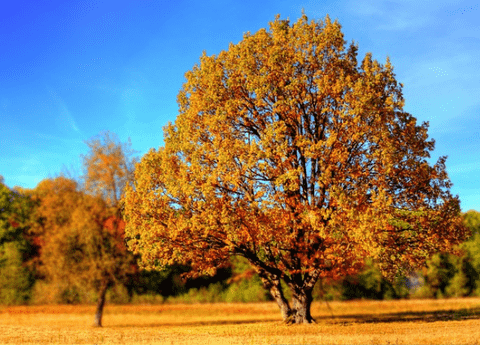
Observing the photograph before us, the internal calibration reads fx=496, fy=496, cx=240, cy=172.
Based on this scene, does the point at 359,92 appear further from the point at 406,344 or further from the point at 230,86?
the point at 406,344

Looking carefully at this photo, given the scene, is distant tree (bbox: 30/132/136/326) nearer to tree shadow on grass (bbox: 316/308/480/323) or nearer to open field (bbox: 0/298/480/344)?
open field (bbox: 0/298/480/344)

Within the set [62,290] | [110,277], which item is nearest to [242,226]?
[110,277]

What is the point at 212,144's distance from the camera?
28.1 meters

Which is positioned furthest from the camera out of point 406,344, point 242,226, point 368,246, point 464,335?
point 242,226

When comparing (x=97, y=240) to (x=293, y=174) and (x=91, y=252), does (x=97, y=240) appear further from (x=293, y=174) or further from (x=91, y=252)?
(x=293, y=174)

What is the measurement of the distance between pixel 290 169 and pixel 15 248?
46.4 meters

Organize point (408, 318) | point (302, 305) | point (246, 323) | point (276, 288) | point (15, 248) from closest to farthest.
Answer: point (302, 305) → point (276, 288) → point (408, 318) → point (246, 323) → point (15, 248)

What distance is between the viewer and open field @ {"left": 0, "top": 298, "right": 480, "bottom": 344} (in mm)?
23734

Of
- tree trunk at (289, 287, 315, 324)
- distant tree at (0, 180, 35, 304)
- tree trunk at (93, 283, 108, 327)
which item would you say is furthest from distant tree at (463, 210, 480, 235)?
distant tree at (0, 180, 35, 304)

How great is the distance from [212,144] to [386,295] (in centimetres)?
3797

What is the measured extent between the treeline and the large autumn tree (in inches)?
266

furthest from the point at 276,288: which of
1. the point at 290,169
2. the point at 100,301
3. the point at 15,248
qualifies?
the point at 15,248

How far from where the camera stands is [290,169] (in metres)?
26.4

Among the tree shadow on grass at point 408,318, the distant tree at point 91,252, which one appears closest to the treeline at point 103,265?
the distant tree at point 91,252
